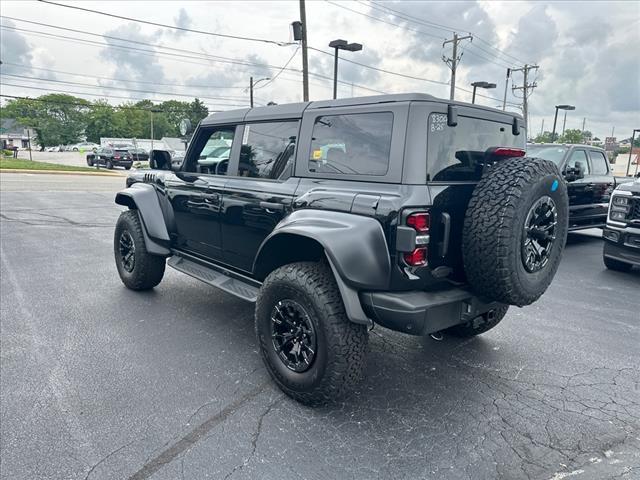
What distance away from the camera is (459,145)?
290cm

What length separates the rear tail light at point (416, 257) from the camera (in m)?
2.60

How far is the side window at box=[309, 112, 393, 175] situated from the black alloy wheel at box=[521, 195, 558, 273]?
925 mm

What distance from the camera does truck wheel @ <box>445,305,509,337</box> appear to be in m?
3.69

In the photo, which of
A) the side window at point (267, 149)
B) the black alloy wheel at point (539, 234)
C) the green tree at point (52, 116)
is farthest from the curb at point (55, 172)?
the green tree at point (52, 116)

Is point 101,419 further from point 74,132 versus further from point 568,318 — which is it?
point 74,132

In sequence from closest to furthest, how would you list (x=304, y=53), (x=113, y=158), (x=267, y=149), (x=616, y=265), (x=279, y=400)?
(x=279, y=400), (x=267, y=149), (x=616, y=265), (x=304, y=53), (x=113, y=158)

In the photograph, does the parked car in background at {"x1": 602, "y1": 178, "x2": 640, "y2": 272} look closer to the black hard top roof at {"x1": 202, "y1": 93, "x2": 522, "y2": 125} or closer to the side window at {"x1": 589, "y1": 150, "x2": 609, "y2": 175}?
the side window at {"x1": 589, "y1": 150, "x2": 609, "y2": 175}

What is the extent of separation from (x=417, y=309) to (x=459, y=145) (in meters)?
1.10

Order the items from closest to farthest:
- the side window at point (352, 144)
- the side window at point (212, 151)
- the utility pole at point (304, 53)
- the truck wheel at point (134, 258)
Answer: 1. the side window at point (352, 144)
2. the side window at point (212, 151)
3. the truck wheel at point (134, 258)
4. the utility pole at point (304, 53)

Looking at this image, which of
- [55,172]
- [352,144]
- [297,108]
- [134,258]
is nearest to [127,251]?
[134,258]

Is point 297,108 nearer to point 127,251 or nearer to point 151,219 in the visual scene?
point 151,219

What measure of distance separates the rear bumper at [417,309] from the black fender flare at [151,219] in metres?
2.76

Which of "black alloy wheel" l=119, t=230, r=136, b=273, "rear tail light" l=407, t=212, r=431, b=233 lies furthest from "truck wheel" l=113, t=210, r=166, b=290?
"rear tail light" l=407, t=212, r=431, b=233

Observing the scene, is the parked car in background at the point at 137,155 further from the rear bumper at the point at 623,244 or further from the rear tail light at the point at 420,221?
the rear tail light at the point at 420,221
